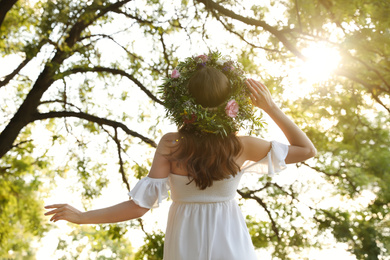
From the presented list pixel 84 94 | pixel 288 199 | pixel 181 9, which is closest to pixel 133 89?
pixel 84 94

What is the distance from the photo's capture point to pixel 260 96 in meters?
2.38

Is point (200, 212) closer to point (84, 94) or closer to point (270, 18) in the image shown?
point (270, 18)

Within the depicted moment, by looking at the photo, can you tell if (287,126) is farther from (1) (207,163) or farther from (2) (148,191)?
(2) (148,191)

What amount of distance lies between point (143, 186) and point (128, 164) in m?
5.25

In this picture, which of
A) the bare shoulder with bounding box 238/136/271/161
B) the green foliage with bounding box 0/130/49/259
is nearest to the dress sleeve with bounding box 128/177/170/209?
the bare shoulder with bounding box 238/136/271/161

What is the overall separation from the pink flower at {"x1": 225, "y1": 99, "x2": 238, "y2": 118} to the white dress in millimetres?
269

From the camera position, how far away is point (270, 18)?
6.82 metres

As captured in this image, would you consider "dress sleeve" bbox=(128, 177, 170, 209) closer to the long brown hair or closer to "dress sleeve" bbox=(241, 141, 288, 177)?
the long brown hair

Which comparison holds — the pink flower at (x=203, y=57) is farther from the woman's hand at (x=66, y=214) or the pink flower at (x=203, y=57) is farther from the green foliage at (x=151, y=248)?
the green foliage at (x=151, y=248)

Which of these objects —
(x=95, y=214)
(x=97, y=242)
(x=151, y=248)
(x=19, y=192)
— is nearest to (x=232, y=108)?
(x=95, y=214)

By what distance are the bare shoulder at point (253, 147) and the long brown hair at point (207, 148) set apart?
53 millimetres

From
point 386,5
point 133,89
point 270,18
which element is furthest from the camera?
point 133,89

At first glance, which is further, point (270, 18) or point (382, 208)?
point (382, 208)

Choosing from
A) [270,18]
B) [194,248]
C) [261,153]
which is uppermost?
[270,18]
